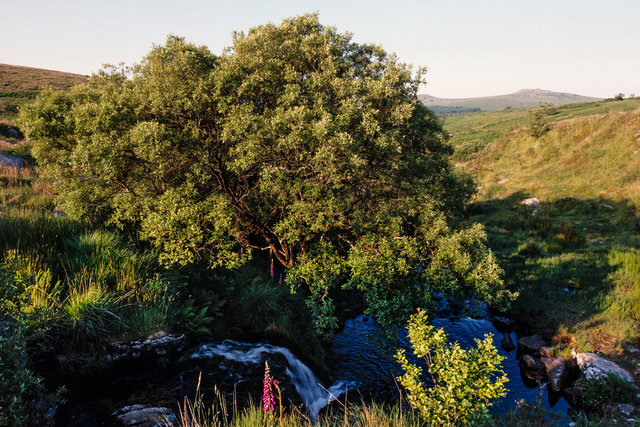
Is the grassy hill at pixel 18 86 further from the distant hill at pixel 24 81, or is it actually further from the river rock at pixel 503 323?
the river rock at pixel 503 323

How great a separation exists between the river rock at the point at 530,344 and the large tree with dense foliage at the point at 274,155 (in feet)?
15.3

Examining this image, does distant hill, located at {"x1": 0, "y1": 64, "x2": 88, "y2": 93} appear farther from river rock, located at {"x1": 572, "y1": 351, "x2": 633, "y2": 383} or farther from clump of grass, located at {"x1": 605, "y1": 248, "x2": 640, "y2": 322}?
clump of grass, located at {"x1": 605, "y1": 248, "x2": 640, "y2": 322}

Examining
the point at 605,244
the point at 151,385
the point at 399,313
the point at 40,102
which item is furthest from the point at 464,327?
the point at 40,102

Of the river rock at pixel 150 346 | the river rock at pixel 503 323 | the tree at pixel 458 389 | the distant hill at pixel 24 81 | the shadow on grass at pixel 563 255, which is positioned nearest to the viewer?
the tree at pixel 458 389

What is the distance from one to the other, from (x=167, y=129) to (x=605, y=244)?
105 ft

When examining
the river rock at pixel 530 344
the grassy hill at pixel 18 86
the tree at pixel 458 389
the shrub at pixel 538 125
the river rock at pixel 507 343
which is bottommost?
the river rock at pixel 507 343

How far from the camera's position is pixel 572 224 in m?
30.1

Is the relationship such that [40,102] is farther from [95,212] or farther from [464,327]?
[464,327]

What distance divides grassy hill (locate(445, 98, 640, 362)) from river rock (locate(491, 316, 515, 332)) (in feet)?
2.43

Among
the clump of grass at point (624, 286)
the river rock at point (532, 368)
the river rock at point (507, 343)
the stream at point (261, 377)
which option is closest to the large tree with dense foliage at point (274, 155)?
the stream at point (261, 377)

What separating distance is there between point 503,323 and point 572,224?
16.9m

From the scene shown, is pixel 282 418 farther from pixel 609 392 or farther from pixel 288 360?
pixel 609 392

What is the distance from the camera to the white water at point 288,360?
455 inches

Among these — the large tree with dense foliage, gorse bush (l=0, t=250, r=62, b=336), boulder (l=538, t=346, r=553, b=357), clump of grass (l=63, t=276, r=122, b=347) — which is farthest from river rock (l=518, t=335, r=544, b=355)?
gorse bush (l=0, t=250, r=62, b=336)
